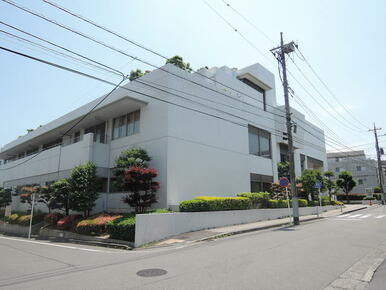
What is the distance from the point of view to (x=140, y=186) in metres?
14.2

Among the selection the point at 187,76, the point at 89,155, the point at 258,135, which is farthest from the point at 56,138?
the point at 258,135

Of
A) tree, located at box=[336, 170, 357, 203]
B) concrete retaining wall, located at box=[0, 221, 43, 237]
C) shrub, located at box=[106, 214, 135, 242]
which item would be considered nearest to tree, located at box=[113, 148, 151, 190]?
shrub, located at box=[106, 214, 135, 242]

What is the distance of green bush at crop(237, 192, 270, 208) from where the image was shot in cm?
1791

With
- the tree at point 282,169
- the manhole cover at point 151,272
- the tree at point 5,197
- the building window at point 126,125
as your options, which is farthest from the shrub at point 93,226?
the tree at point 5,197

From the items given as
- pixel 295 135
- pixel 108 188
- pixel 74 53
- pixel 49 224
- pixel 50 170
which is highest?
pixel 295 135

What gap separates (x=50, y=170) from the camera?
22.5m

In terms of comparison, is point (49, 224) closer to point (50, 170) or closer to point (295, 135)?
point (50, 170)

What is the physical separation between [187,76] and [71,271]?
45.6 ft

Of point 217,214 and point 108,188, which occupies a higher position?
point 108,188

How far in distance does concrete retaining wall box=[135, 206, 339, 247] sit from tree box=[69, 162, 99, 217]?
617 cm

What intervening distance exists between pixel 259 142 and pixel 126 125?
12.1m

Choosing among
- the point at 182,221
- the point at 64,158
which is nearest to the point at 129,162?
the point at 182,221

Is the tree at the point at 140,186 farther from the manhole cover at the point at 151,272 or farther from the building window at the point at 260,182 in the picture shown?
the building window at the point at 260,182

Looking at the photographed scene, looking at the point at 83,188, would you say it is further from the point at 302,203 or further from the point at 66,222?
the point at 302,203
